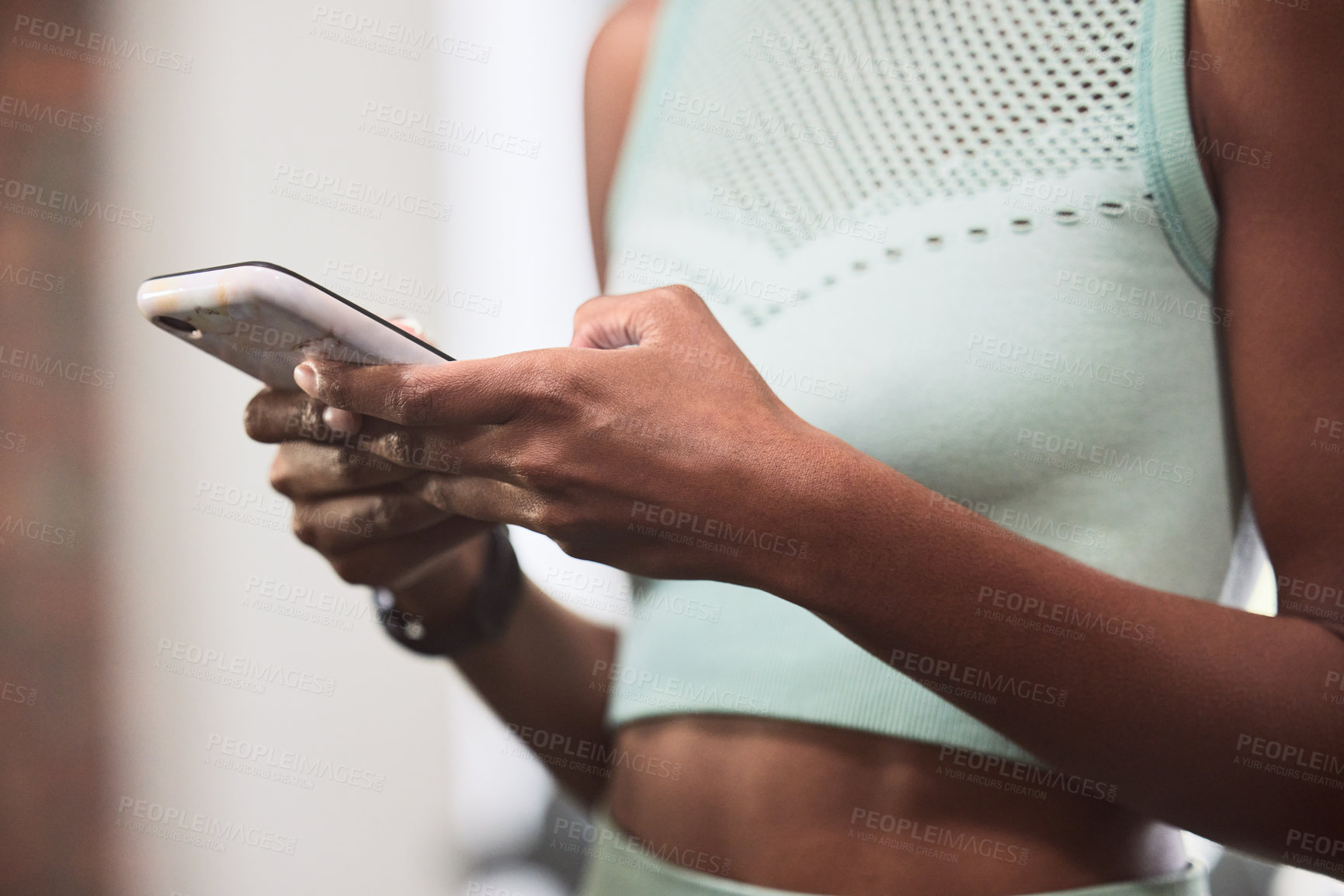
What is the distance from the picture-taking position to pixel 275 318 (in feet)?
1.00

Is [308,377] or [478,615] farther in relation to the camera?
[478,615]

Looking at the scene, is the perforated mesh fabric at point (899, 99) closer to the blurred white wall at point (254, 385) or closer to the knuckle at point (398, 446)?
the knuckle at point (398, 446)

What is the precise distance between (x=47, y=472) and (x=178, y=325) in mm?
766

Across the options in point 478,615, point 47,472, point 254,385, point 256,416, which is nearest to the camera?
point 256,416

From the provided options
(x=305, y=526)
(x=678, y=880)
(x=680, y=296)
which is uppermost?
(x=680, y=296)

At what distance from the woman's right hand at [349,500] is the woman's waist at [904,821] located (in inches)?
7.2

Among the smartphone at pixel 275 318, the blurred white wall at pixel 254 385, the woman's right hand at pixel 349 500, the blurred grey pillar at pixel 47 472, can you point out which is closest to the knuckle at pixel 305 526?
the woman's right hand at pixel 349 500

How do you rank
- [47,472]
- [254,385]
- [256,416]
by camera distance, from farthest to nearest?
1. [254,385]
2. [47,472]
3. [256,416]

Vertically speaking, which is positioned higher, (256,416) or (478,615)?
(256,416)

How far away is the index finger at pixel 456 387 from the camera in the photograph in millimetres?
304

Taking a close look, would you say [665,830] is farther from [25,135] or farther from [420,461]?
[25,135]

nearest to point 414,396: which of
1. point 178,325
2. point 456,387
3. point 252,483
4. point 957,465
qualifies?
point 456,387

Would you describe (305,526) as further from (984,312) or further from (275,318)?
(984,312)

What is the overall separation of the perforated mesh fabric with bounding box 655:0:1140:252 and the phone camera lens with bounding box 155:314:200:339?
0.97 feet
